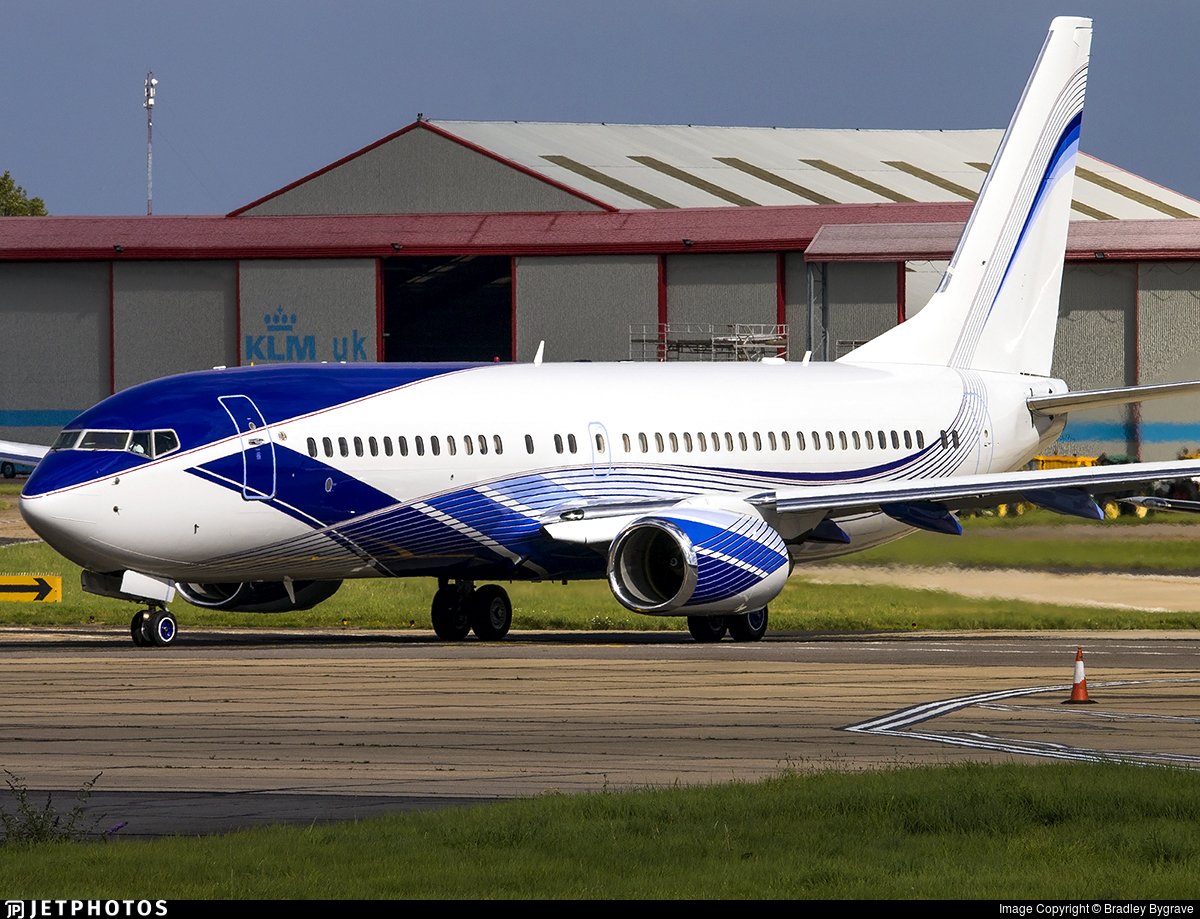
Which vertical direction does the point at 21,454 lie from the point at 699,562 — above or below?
above

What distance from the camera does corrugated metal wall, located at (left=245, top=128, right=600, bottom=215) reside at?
89.0 m

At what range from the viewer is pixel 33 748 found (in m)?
21.2

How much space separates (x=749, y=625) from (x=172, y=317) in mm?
56293

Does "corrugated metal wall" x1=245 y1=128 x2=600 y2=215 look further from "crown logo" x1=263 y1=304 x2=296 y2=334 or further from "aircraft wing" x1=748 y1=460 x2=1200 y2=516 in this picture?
"aircraft wing" x1=748 y1=460 x2=1200 y2=516

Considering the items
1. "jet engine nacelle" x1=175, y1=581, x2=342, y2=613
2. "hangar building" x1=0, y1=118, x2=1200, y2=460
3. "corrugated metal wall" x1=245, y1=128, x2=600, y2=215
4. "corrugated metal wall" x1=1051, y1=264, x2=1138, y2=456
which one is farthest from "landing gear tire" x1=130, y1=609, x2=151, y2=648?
"corrugated metal wall" x1=245, y1=128, x2=600, y2=215

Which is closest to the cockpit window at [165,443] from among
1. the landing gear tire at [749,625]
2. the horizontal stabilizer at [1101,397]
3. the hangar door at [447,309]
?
the landing gear tire at [749,625]

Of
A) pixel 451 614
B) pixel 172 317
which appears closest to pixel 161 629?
pixel 451 614

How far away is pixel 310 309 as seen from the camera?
86750mm

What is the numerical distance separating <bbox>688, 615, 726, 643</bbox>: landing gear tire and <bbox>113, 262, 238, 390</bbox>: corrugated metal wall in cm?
5380

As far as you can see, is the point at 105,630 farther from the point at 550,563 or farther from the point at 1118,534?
the point at 1118,534

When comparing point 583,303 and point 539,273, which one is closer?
point 583,303

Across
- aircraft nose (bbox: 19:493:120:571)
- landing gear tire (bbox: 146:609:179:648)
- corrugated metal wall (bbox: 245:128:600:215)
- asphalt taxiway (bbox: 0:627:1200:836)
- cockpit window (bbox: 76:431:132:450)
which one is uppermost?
corrugated metal wall (bbox: 245:128:600:215)

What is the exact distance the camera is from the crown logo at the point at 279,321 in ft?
285

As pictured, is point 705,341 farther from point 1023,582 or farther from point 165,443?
point 165,443
